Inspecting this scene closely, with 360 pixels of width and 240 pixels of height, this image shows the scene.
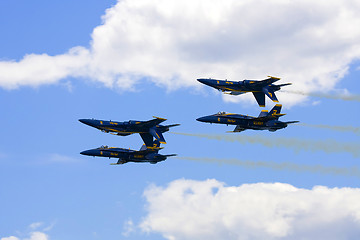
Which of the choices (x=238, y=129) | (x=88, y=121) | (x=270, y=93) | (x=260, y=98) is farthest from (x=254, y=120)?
(x=88, y=121)

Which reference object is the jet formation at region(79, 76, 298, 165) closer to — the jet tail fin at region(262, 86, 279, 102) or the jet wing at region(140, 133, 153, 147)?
the jet tail fin at region(262, 86, 279, 102)

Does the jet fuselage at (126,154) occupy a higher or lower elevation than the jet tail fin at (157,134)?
lower

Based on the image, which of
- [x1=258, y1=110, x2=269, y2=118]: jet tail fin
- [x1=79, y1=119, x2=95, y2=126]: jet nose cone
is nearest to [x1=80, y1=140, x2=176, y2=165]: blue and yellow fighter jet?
[x1=79, y1=119, x2=95, y2=126]: jet nose cone

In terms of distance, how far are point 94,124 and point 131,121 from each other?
8.09 metres

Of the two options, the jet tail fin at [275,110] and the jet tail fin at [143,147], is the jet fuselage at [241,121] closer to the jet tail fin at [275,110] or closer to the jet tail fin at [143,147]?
the jet tail fin at [275,110]

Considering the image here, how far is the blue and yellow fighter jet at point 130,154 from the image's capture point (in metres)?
132

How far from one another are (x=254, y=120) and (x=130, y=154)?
2764 cm

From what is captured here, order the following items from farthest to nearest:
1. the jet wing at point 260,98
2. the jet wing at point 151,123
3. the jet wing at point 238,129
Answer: the jet wing at point 260,98, the jet wing at point 238,129, the jet wing at point 151,123

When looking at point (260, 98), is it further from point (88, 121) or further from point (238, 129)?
point (88, 121)

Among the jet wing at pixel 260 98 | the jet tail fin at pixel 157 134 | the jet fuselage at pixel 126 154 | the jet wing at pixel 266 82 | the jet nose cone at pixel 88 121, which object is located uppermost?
the jet wing at pixel 266 82

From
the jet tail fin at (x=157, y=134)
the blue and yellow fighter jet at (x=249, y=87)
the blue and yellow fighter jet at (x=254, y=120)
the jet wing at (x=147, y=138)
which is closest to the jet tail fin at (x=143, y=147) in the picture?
the jet wing at (x=147, y=138)

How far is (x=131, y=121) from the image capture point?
131 meters

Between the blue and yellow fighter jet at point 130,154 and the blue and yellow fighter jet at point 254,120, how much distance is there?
12050mm

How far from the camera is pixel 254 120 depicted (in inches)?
5128
